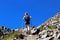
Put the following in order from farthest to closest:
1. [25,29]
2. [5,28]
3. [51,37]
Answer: [5,28]
[25,29]
[51,37]

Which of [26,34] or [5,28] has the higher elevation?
[5,28]

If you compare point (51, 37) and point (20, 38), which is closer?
point (51, 37)

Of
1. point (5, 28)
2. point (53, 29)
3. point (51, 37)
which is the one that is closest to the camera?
point (51, 37)

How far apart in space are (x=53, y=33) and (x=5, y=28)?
20.2 m

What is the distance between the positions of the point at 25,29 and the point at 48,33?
15.3 ft

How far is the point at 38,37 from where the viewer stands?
3522cm

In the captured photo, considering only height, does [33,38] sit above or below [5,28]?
below

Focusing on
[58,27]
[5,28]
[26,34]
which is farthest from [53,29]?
[5,28]

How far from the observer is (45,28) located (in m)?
37.7

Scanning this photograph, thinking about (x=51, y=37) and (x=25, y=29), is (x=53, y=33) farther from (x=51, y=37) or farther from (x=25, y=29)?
(x=25, y=29)

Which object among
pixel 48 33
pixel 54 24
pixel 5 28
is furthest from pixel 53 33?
pixel 5 28

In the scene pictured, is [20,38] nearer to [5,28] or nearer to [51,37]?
[51,37]

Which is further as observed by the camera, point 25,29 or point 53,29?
point 25,29

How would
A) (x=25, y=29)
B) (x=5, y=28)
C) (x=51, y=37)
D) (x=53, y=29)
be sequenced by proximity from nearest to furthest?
(x=51, y=37), (x=53, y=29), (x=25, y=29), (x=5, y=28)
